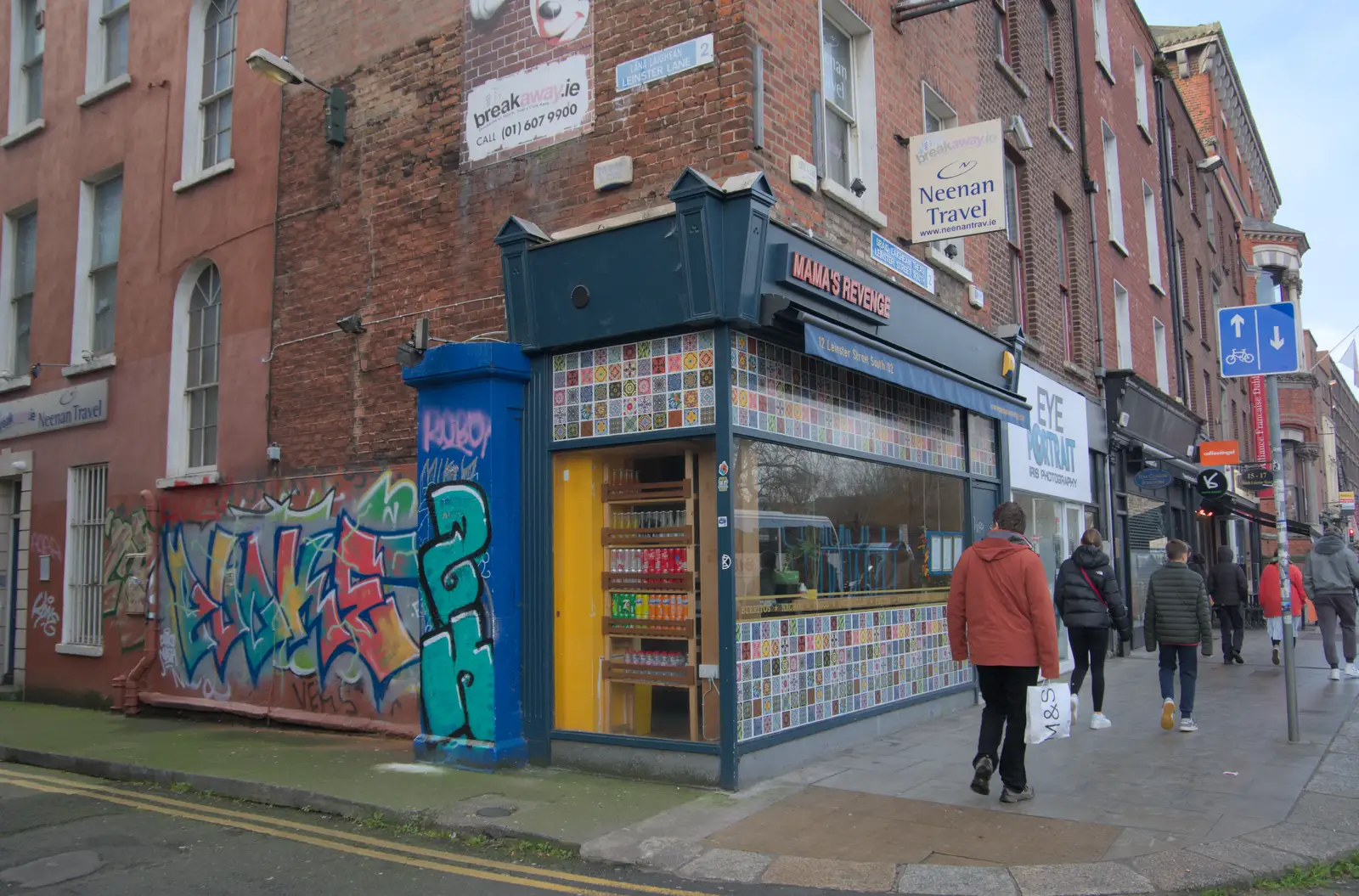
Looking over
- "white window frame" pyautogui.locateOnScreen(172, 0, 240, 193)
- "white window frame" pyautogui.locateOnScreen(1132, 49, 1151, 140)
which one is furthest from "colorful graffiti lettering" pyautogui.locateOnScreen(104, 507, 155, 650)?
"white window frame" pyautogui.locateOnScreen(1132, 49, 1151, 140)

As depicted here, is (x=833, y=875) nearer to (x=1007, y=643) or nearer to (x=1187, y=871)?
(x=1187, y=871)

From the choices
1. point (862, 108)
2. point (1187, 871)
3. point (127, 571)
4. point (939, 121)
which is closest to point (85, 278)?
point (127, 571)

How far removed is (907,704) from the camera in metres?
9.46

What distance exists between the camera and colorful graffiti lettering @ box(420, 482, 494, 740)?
25.8 ft

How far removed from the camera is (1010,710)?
21.0 ft

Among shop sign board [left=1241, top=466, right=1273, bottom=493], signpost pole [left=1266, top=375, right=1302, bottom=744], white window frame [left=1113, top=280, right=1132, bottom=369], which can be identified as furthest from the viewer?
shop sign board [left=1241, top=466, right=1273, bottom=493]

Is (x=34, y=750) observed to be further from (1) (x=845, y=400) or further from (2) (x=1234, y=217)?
(2) (x=1234, y=217)

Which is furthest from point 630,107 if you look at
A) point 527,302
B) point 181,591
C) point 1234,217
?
point 1234,217

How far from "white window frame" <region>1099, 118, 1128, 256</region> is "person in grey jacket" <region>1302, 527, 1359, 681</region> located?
296 inches

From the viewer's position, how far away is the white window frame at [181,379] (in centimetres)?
1184

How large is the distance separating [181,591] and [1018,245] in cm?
1153

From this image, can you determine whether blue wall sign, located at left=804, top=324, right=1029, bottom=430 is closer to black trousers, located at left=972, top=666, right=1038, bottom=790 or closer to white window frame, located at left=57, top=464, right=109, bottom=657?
black trousers, located at left=972, top=666, right=1038, bottom=790

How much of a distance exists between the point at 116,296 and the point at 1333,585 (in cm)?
1489

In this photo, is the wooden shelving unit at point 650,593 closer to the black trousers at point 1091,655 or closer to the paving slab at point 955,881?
the paving slab at point 955,881
